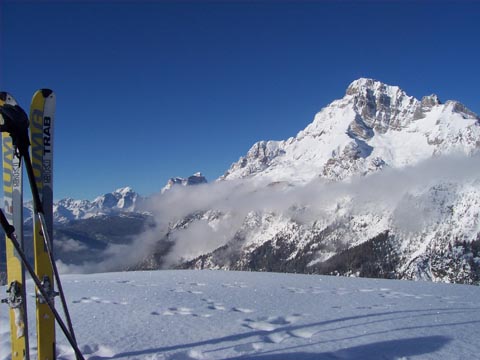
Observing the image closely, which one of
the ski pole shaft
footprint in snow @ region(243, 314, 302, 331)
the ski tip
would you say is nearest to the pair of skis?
the ski tip

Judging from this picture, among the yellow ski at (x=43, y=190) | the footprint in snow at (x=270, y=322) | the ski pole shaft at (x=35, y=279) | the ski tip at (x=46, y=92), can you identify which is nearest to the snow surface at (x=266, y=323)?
the footprint in snow at (x=270, y=322)

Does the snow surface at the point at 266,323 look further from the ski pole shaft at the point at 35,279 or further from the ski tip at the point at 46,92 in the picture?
the ski tip at the point at 46,92

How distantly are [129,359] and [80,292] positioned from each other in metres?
9.24

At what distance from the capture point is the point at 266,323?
1177 cm

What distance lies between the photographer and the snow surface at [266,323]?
361 inches

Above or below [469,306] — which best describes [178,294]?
above

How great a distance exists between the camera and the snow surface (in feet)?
30.1

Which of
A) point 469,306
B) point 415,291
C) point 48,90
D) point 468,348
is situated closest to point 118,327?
point 48,90

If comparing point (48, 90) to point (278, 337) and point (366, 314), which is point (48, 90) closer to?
point (278, 337)

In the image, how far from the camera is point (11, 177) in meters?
8.41

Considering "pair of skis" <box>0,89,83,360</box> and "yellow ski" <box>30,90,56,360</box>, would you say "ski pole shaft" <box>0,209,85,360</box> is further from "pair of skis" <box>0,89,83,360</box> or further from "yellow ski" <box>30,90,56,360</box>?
"yellow ski" <box>30,90,56,360</box>

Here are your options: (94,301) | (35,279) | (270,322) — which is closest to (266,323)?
(270,322)

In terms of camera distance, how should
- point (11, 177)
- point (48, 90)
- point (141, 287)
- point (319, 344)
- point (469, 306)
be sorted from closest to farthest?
1. point (11, 177)
2. point (48, 90)
3. point (319, 344)
4. point (469, 306)
5. point (141, 287)

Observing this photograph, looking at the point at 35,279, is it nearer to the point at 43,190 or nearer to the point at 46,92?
the point at 43,190
